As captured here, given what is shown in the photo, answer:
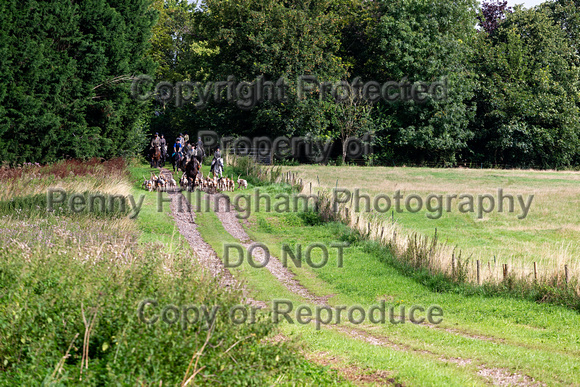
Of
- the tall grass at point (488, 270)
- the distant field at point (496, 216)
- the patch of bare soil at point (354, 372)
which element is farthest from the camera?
the distant field at point (496, 216)

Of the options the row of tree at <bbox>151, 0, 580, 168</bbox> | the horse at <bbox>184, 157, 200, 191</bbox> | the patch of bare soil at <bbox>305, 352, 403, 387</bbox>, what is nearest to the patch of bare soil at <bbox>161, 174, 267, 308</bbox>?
the horse at <bbox>184, 157, 200, 191</bbox>

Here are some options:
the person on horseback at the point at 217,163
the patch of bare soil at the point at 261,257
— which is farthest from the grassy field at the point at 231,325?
the person on horseback at the point at 217,163

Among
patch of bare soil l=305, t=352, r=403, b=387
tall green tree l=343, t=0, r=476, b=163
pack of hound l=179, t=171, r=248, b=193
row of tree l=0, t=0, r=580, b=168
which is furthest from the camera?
tall green tree l=343, t=0, r=476, b=163

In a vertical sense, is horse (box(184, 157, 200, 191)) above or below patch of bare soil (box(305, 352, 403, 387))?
above

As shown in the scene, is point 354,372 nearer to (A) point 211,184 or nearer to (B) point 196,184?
(A) point 211,184

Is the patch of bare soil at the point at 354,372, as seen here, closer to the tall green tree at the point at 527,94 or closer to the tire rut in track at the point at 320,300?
the tire rut in track at the point at 320,300

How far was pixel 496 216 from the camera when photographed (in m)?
28.5

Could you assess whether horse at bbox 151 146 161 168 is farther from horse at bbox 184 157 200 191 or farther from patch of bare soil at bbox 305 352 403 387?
patch of bare soil at bbox 305 352 403 387

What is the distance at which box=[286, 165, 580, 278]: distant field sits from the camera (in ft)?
65.6

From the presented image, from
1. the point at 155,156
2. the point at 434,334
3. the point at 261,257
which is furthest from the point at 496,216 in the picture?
the point at 155,156

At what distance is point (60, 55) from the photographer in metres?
29.3

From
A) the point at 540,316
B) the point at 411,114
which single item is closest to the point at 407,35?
the point at 411,114

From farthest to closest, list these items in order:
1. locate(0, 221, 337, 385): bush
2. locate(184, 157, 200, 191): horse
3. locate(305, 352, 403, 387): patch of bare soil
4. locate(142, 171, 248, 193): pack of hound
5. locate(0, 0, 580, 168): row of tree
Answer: locate(0, 0, 580, 168): row of tree
locate(142, 171, 248, 193): pack of hound
locate(184, 157, 200, 191): horse
locate(305, 352, 403, 387): patch of bare soil
locate(0, 221, 337, 385): bush

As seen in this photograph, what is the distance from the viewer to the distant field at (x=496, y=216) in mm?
20000
